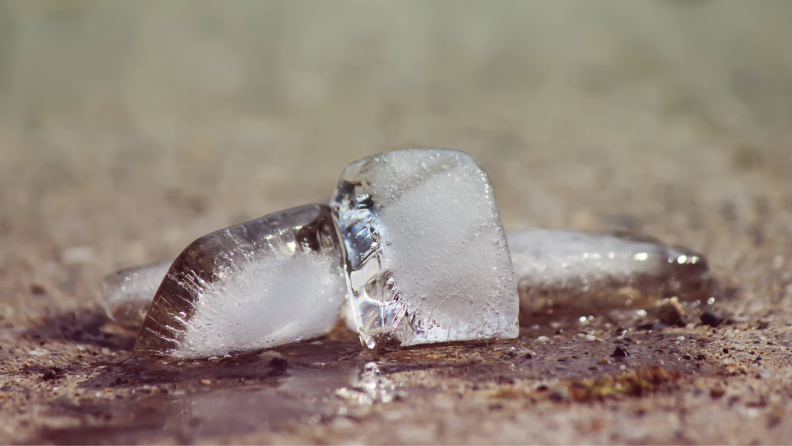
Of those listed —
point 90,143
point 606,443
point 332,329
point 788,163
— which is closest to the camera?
point 606,443

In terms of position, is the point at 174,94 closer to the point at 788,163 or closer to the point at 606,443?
the point at 788,163

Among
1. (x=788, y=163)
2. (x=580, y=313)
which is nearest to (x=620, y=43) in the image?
(x=788, y=163)

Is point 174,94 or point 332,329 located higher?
point 174,94

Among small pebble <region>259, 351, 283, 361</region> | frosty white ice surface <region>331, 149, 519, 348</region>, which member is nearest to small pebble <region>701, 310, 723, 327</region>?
frosty white ice surface <region>331, 149, 519, 348</region>

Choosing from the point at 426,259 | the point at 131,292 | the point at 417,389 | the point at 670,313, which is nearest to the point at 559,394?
the point at 417,389

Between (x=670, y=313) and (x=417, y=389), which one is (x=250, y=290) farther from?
(x=670, y=313)

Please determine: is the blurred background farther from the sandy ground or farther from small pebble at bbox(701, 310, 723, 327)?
small pebble at bbox(701, 310, 723, 327)

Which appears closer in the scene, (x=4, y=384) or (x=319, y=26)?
(x=4, y=384)
